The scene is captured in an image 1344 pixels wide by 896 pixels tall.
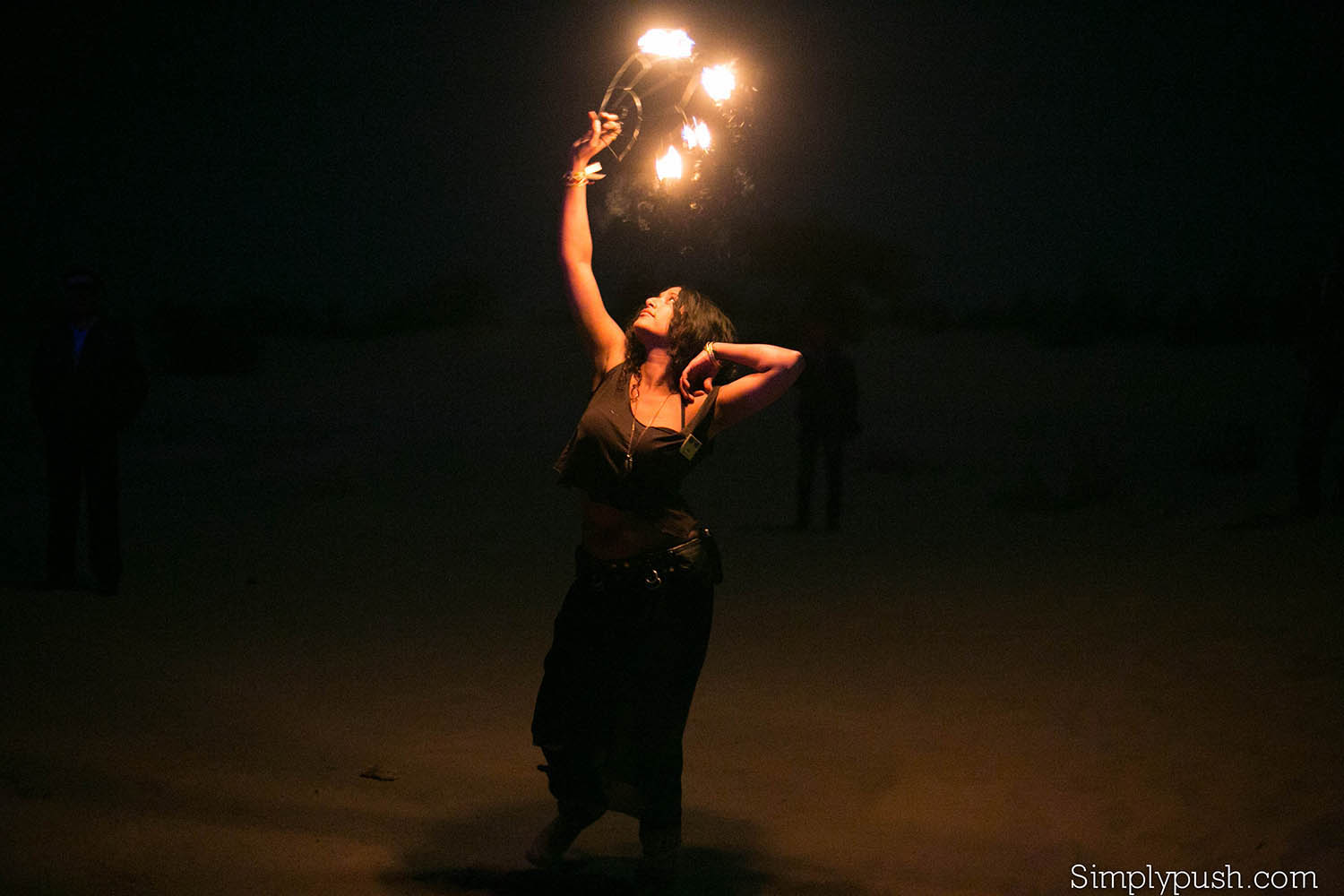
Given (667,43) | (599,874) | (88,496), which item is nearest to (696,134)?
(667,43)

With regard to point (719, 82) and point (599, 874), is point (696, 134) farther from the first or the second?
point (599, 874)

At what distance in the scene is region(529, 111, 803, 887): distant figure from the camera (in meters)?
4.36

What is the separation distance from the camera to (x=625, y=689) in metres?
4.41

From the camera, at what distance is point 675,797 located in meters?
Answer: 4.41

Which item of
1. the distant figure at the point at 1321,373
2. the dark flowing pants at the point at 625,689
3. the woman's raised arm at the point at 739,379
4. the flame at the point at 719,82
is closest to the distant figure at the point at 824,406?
the distant figure at the point at 1321,373

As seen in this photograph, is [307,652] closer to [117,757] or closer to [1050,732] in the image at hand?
[117,757]

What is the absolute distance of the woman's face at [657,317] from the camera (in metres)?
4.52

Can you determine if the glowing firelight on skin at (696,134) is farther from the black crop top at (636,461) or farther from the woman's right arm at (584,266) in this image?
the black crop top at (636,461)

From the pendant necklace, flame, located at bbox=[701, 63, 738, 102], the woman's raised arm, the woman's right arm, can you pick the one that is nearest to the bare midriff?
the pendant necklace

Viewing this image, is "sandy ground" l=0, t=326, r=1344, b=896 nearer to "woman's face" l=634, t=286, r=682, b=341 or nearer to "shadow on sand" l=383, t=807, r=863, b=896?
"shadow on sand" l=383, t=807, r=863, b=896

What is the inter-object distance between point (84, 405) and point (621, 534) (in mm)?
5676

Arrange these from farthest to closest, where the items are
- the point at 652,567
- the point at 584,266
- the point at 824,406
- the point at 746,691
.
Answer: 1. the point at 824,406
2. the point at 746,691
3. the point at 584,266
4. the point at 652,567

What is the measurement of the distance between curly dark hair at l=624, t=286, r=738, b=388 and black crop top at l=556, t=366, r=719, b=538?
0.62ft

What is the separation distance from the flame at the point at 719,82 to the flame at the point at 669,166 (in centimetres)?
26
